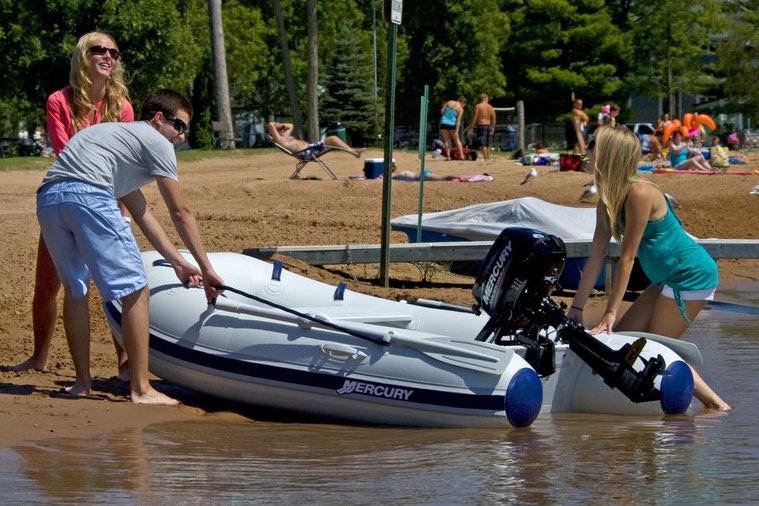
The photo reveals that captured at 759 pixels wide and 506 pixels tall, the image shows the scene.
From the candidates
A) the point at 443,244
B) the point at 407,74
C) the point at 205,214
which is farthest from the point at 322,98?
the point at 443,244

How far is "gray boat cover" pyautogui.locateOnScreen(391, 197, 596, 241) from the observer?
12008 mm

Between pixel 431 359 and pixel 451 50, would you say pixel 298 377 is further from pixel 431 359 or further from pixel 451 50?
pixel 451 50

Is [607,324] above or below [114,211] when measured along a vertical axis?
below

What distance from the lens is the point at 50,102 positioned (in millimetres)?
6832

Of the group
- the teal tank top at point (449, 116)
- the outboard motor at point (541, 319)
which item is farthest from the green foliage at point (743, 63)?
the outboard motor at point (541, 319)

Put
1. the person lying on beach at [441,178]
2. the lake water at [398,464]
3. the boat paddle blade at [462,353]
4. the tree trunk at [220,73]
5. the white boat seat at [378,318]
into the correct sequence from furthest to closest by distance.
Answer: the tree trunk at [220,73] < the person lying on beach at [441,178] < the white boat seat at [378,318] < the boat paddle blade at [462,353] < the lake water at [398,464]

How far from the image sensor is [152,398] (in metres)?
6.51

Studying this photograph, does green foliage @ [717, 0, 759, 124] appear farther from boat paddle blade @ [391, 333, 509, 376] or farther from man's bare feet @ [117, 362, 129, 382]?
boat paddle blade @ [391, 333, 509, 376]

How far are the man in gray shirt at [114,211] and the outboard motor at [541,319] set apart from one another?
52.9 inches

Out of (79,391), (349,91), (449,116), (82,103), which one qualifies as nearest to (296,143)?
(449,116)

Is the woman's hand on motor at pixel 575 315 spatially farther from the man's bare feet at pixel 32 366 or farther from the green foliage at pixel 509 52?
the green foliage at pixel 509 52

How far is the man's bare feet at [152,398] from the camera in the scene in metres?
6.47

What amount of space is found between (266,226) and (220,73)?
67.7 feet

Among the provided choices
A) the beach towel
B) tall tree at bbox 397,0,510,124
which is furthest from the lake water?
tall tree at bbox 397,0,510,124
